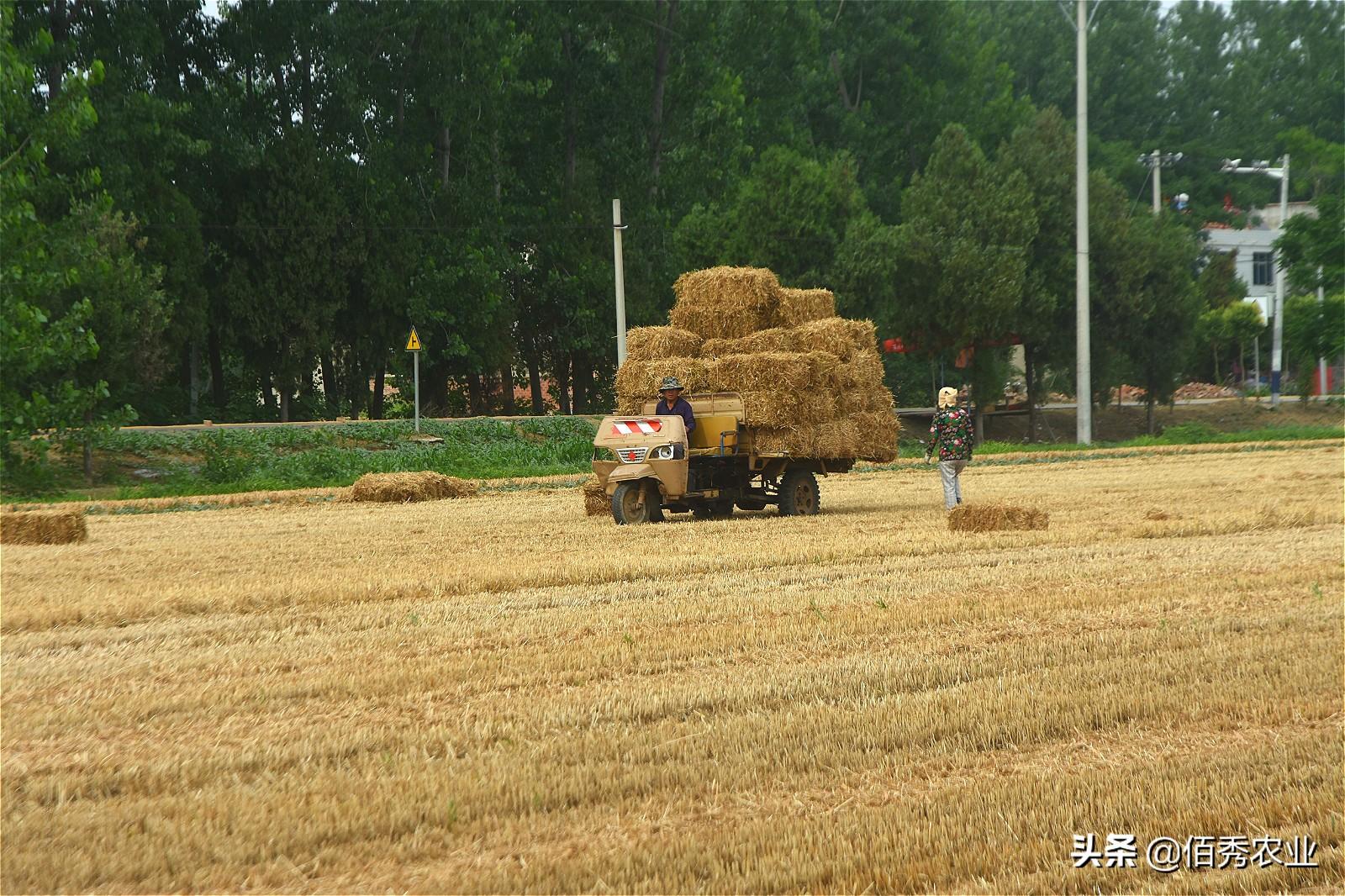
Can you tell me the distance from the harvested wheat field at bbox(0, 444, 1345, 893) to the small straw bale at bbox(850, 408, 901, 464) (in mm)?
6444

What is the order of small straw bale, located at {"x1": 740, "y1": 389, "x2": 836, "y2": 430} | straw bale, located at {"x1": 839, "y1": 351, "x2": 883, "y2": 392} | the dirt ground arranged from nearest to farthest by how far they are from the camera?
small straw bale, located at {"x1": 740, "y1": 389, "x2": 836, "y2": 430} → straw bale, located at {"x1": 839, "y1": 351, "x2": 883, "y2": 392} → the dirt ground

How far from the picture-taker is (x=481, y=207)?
4925cm

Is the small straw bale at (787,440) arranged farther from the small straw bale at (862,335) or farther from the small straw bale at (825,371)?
the small straw bale at (862,335)

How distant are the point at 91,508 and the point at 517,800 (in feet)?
66.7

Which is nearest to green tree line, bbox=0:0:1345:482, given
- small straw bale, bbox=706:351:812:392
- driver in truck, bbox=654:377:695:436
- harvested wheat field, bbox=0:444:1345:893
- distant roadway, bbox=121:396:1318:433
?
distant roadway, bbox=121:396:1318:433

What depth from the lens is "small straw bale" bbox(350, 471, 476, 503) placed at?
80.3 feet

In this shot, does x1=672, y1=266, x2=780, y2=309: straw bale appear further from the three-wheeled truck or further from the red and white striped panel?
the red and white striped panel

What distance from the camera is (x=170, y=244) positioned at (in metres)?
39.2

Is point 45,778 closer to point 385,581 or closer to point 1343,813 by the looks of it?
point 1343,813

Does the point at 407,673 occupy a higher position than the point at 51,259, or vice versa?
the point at 51,259

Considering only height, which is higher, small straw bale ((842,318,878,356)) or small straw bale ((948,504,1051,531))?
small straw bale ((842,318,878,356))

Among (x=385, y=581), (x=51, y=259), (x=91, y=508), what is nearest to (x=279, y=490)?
(x=91, y=508)

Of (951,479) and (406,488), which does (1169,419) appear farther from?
(951,479)

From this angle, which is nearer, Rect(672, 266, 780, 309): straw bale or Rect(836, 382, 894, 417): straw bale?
Rect(836, 382, 894, 417): straw bale
